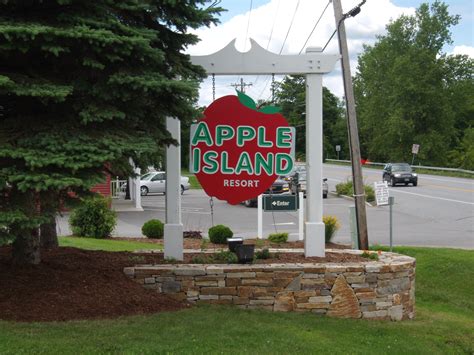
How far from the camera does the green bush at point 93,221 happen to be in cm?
1516

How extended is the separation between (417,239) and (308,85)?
34.6 ft

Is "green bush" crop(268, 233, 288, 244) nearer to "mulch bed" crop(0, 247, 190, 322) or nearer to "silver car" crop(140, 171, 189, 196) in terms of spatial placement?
"mulch bed" crop(0, 247, 190, 322)

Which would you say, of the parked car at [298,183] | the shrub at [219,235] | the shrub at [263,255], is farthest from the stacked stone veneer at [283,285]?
the parked car at [298,183]

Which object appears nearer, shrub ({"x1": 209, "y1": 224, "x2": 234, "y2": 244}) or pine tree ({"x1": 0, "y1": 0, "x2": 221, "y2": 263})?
pine tree ({"x1": 0, "y1": 0, "x2": 221, "y2": 263})

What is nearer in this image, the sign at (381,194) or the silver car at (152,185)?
the sign at (381,194)

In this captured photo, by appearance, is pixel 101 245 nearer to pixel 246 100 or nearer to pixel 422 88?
pixel 246 100

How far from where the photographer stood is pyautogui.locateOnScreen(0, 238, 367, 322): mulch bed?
5977 mm

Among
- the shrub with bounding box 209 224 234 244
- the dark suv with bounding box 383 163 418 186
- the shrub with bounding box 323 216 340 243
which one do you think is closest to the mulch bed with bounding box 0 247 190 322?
the shrub with bounding box 209 224 234 244

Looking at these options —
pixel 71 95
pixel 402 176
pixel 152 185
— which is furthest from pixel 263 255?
pixel 402 176

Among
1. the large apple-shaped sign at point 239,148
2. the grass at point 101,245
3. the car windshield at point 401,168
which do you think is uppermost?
the large apple-shaped sign at point 239,148

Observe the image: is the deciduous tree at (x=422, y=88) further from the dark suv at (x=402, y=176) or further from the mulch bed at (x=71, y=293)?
the mulch bed at (x=71, y=293)

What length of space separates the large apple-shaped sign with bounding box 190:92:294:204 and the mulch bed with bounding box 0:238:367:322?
128 centimetres

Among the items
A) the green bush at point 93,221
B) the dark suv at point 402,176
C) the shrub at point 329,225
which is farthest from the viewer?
the dark suv at point 402,176

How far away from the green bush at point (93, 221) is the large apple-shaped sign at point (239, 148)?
7485mm
